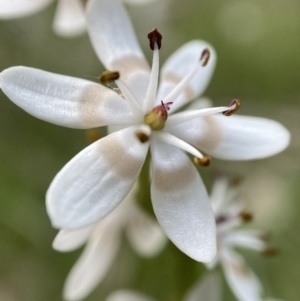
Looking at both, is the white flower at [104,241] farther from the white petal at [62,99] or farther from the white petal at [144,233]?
the white petal at [62,99]

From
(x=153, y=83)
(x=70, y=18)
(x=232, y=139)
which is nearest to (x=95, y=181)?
(x=153, y=83)

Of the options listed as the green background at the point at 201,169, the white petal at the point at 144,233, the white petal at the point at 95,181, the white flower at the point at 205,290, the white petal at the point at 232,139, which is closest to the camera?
the white petal at the point at 95,181

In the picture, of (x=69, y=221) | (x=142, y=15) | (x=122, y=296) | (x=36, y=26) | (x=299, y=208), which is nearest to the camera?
(x=69, y=221)

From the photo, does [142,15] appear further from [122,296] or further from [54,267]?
[122,296]

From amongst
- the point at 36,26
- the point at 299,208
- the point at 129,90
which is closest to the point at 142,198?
the point at 129,90

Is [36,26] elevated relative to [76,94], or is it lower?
Answer: lower

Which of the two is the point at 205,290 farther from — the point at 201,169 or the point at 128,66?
the point at 201,169

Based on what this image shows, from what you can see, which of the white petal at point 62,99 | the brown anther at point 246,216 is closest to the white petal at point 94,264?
the brown anther at point 246,216
